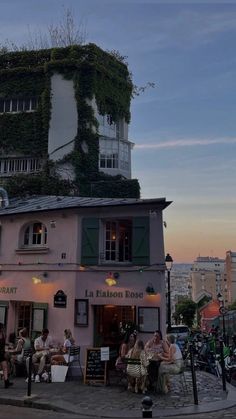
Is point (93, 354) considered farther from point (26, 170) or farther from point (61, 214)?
point (26, 170)

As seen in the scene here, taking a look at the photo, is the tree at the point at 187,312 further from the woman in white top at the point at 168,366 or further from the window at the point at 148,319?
the woman in white top at the point at 168,366

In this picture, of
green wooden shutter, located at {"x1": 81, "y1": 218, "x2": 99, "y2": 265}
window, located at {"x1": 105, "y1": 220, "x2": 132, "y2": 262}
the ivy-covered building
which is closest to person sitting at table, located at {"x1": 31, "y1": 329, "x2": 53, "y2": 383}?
green wooden shutter, located at {"x1": 81, "y1": 218, "x2": 99, "y2": 265}

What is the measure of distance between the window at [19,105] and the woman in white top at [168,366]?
29.3 m

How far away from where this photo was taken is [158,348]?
12.2 meters

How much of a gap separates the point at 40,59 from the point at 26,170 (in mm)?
9368

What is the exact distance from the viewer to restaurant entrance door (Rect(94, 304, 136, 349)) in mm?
15766

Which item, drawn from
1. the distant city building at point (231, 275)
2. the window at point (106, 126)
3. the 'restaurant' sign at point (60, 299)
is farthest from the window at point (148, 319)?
the distant city building at point (231, 275)

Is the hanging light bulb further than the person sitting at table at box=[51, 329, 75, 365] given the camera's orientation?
Yes

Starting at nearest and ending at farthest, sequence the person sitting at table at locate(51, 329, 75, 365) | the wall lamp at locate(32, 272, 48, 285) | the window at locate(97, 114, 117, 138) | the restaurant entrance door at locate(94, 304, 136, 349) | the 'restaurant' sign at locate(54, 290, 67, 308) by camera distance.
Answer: the person sitting at table at locate(51, 329, 75, 365) < the 'restaurant' sign at locate(54, 290, 67, 308) < the restaurant entrance door at locate(94, 304, 136, 349) < the wall lamp at locate(32, 272, 48, 285) < the window at locate(97, 114, 117, 138)

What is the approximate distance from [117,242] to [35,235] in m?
3.10

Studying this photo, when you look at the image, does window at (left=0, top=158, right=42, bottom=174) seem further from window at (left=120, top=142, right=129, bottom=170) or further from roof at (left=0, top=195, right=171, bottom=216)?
roof at (left=0, top=195, right=171, bottom=216)

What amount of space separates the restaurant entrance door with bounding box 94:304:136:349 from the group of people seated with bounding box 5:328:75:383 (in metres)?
1.59

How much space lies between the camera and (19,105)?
38.1m

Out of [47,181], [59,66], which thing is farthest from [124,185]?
[59,66]
